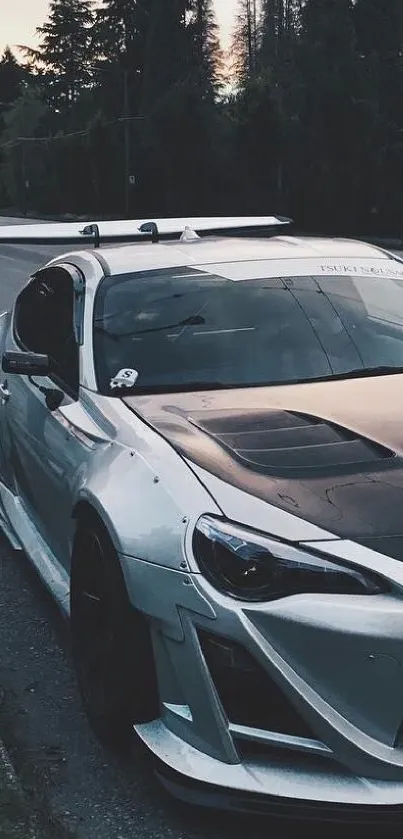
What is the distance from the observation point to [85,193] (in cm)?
7212

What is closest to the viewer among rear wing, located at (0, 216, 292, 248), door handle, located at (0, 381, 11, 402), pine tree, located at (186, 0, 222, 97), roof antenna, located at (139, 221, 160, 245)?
door handle, located at (0, 381, 11, 402)

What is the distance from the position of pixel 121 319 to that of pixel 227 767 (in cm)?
198

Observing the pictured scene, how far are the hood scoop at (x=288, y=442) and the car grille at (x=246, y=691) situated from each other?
551 millimetres

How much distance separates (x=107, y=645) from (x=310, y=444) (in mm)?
818

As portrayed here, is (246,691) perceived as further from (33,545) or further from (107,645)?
(33,545)

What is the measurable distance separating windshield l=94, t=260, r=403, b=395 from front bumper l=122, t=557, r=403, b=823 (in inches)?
53.4

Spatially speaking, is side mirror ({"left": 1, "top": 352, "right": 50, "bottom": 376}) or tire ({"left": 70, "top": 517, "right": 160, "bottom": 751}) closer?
tire ({"left": 70, "top": 517, "right": 160, "bottom": 751})

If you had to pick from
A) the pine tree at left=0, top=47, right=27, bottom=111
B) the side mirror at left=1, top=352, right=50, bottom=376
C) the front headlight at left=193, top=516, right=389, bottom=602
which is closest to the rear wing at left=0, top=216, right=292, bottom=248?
the side mirror at left=1, top=352, right=50, bottom=376

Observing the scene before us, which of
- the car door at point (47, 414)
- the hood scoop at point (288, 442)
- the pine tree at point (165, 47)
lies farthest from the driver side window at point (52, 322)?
the pine tree at point (165, 47)

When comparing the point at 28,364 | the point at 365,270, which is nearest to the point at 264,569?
the point at 28,364

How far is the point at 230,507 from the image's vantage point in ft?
8.77

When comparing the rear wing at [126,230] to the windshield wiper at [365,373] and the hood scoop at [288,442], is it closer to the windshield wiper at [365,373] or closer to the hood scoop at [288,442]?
the windshield wiper at [365,373]

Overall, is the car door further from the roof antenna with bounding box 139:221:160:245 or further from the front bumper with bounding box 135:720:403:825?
the front bumper with bounding box 135:720:403:825

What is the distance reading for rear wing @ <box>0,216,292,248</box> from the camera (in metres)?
4.89
